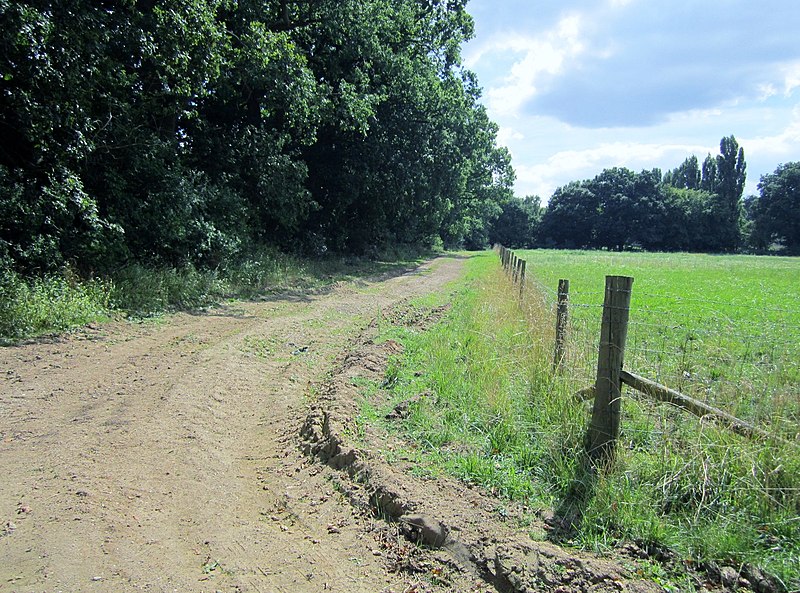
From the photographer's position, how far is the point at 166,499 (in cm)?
410

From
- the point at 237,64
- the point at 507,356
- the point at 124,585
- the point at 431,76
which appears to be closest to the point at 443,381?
the point at 507,356

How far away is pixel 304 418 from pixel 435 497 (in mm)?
2399

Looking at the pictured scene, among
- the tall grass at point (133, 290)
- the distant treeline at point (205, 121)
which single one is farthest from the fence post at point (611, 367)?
the distant treeline at point (205, 121)

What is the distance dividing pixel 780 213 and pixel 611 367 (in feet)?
308

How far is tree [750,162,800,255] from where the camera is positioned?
78.0 meters

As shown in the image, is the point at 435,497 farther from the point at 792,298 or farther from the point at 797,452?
the point at 792,298

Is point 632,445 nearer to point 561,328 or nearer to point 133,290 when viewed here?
point 561,328

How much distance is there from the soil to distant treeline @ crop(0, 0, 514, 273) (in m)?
4.34

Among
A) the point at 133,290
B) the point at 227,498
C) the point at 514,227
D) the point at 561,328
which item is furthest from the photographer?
the point at 514,227

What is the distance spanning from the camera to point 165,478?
14.6ft

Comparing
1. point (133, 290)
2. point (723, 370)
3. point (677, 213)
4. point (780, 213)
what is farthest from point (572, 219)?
point (723, 370)

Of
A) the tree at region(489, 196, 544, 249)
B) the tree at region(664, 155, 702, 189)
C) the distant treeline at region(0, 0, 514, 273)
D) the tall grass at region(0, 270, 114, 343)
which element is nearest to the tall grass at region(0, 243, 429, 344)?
the tall grass at region(0, 270, 114, 343)

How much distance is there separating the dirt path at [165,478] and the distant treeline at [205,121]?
398 centimetres

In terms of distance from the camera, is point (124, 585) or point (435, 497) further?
point (435, 497)
